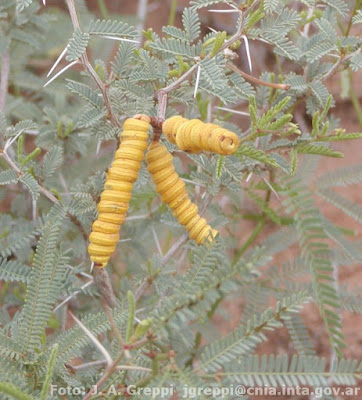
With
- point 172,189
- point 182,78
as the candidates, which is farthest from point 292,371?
point 182,78

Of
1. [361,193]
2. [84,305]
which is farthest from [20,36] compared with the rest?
[361,193]

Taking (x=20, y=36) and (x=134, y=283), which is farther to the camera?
(x=20, y=36)

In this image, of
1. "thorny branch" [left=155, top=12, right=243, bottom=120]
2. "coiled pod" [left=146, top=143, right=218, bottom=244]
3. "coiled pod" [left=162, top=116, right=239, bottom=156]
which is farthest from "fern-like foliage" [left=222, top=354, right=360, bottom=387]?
"thorny branch" [left=155, top=12, right=243, bottom=120]

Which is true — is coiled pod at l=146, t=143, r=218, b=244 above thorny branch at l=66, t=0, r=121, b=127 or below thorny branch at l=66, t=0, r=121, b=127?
below

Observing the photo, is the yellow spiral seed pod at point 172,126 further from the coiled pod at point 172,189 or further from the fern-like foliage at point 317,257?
the fern-like foliage at point 317,257

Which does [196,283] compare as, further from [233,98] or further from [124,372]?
[233,98]

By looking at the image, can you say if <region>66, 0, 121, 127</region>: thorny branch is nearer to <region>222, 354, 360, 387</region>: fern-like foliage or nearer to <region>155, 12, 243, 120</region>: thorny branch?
<region>155, 12, 243, 120</region>: thorny branch
